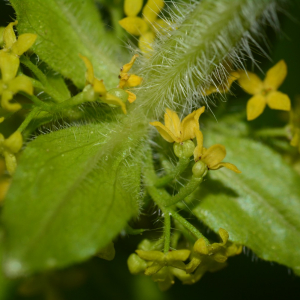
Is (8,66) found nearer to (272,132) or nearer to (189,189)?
(189,189)

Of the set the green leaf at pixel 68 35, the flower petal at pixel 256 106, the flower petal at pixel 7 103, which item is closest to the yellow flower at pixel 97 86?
the flower petal at pixel 7 103

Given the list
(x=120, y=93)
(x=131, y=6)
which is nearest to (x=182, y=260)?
(x=120, y=93)

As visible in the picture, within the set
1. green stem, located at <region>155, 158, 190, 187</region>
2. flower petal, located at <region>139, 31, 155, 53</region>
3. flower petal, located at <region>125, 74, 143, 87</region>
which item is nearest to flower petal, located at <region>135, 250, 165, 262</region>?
green stem, located at <region>155, 158, 190, 187</region>

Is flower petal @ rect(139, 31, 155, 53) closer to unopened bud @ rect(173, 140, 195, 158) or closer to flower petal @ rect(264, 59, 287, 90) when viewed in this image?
unopened bud @ rect(173, 140, 195, 158)

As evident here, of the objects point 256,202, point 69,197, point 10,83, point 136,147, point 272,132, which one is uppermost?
point 10,83

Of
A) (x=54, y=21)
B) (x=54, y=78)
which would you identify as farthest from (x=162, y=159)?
(x=54, y=21)

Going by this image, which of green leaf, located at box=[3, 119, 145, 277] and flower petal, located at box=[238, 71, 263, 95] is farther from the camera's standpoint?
flower petal, located at box=[238, 71, 263, 95]

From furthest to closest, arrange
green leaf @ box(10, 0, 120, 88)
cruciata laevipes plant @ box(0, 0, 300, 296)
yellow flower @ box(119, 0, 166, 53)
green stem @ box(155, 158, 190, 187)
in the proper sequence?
yellow flower @ box(119, 0, 166, 53)
green leaf @ box(10, 0, 120, 88)
green stem @ box(155, 158, 190, 187)
cruciata laevipes plant @ box(0, 0, 300, 296)
